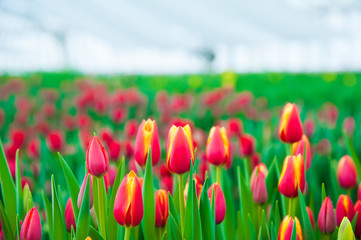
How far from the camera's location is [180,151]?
2.60 ft

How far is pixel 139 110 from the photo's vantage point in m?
3.16

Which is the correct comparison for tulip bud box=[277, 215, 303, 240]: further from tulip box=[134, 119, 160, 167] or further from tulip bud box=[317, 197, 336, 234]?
tulip box=[134, 119, 160, 167]

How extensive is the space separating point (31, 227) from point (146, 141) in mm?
271

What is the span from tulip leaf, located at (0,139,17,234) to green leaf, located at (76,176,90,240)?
0.66ft

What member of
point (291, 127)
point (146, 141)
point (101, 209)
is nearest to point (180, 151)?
point (146, 141)

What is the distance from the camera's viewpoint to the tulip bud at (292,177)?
862 millimetres

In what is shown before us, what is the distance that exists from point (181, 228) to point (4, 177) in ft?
1.26

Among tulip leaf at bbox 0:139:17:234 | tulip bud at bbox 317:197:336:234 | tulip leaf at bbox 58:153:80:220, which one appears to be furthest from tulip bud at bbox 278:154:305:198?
tulip leaf at bbox 0:139:17:234

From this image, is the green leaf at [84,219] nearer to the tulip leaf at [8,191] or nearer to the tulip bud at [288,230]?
the tulip leaf at [8,191]

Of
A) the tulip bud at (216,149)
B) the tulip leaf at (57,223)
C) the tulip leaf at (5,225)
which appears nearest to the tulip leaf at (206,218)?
the tulip bud at (216,149)

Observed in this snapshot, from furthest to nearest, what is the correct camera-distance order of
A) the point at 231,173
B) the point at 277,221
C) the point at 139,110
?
the point at 139,110 → the point at 231,173 → the point at 277,221

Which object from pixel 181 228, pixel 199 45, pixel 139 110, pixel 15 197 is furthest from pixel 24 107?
pixel 199 45

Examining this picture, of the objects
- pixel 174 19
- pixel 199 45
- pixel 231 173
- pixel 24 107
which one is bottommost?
pixel 231 173

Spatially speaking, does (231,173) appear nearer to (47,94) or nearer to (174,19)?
(47,94)
